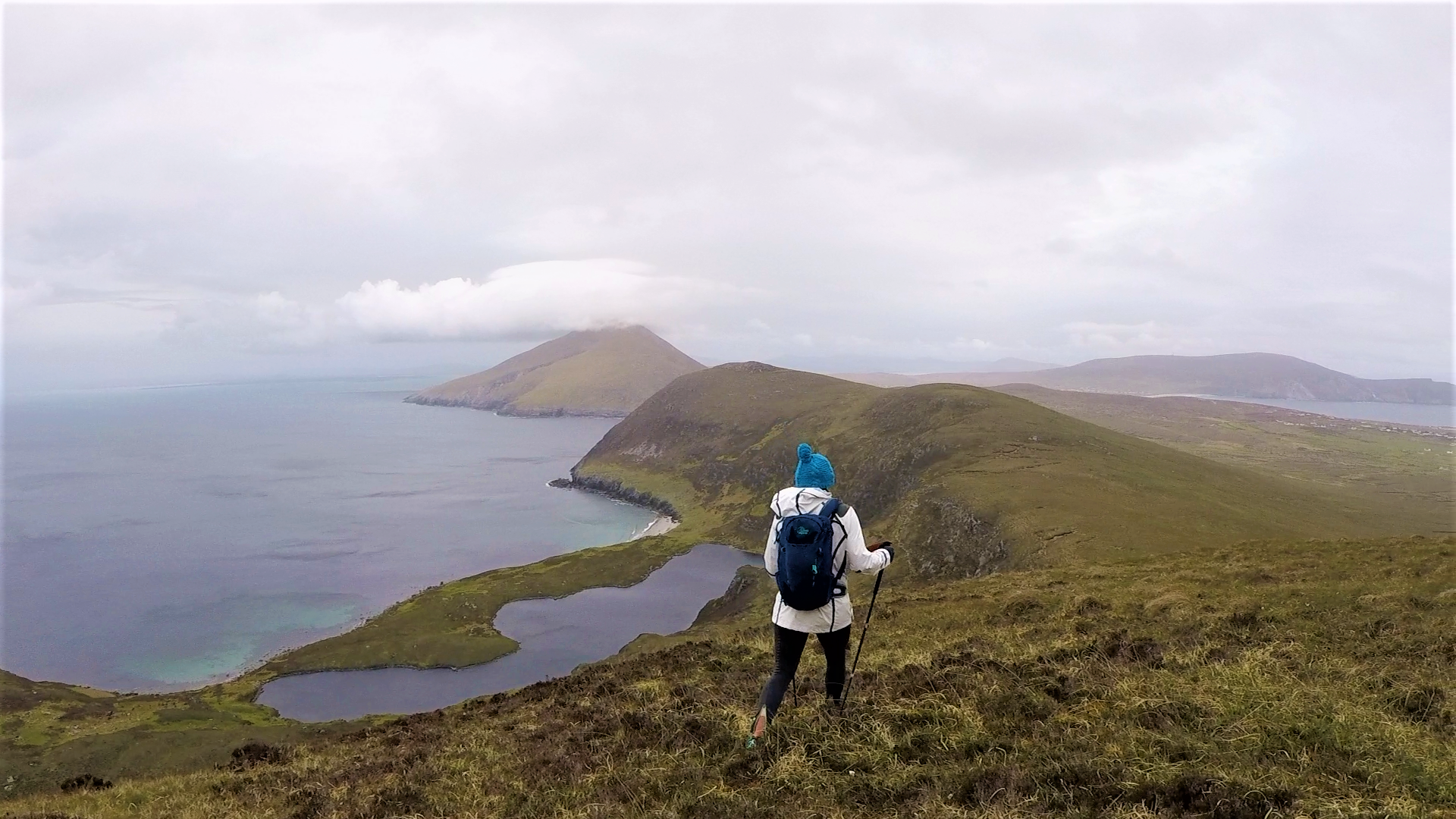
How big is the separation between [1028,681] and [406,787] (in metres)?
11.0

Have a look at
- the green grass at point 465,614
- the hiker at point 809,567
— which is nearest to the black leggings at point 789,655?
the hiker at point 809,567

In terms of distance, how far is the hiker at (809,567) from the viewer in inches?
341

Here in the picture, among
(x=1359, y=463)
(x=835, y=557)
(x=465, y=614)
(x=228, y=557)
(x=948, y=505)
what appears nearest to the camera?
(x=835, y=557)

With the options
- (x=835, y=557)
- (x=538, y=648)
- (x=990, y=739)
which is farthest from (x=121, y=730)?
(x=990, y=739)

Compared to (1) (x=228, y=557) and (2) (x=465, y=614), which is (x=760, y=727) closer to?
(2) (x=465, y=614)

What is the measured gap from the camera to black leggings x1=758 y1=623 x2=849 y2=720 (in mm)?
9156

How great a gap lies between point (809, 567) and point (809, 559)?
0.37ft

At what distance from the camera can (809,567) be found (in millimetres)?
8617

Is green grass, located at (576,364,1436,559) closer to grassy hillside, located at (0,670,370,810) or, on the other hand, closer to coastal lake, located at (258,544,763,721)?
coastal lake, located at (258,544,763,721)

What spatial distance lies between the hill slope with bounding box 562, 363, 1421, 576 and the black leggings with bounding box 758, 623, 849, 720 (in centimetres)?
5096

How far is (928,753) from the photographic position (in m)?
8.68

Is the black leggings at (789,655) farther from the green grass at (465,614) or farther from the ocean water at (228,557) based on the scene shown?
the ocean water at (228,557)

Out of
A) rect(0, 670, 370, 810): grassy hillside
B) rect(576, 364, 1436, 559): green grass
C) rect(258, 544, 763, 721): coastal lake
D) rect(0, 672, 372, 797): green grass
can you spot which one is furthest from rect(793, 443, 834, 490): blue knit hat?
rect(258, 544, 763, 721): coastal lake

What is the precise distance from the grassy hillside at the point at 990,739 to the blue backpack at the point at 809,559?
217 centimetres
